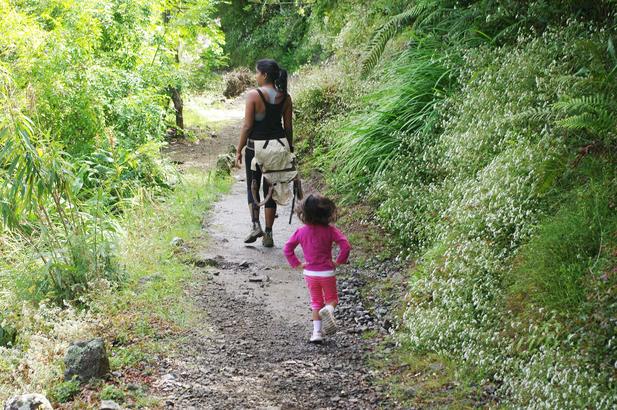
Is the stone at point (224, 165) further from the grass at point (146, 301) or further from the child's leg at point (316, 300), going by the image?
the child's leg at point (316, 300)

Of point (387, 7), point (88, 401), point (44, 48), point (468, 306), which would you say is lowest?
point (88, 401)

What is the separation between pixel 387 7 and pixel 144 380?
7.06 meters

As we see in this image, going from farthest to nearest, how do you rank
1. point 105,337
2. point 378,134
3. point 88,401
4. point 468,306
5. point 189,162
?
1. point 189,162
2. point 378,134
3. point 105,337
4. point 468,306
5. point 88,401

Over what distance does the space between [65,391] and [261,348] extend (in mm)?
1522

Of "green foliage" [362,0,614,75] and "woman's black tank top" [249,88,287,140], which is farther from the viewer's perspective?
"woman's black tank top" [249,88,287,140]

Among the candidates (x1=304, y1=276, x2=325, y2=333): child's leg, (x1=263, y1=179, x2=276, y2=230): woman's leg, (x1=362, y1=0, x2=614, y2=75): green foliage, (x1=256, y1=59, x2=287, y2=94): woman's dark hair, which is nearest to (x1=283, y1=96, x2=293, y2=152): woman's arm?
(x1=256, y1=59, x2=287, y2=94): woman's dark hair

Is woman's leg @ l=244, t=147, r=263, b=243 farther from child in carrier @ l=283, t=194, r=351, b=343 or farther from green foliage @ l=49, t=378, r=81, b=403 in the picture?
green foliage @ l=49, t=378, r=81, b=403

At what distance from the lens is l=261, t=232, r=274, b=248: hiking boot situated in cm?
802

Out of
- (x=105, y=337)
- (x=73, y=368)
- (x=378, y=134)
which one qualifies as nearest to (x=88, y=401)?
(x=73, y=368)

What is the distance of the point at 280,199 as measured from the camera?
304 inches

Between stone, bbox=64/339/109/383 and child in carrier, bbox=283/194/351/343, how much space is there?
1.58 m

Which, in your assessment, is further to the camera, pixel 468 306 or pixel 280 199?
pixel 280 199

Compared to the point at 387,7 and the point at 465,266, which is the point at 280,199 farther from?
the point at 387,7

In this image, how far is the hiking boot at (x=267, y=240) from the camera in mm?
8023
